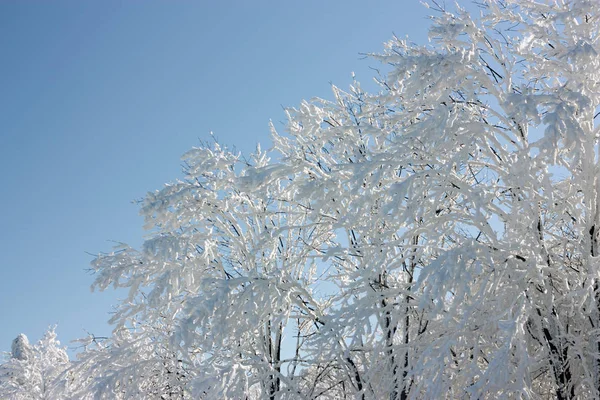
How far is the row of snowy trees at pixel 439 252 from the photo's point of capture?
6730mm

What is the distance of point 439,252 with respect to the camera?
8.89 metres

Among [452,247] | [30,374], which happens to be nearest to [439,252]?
[452,247]

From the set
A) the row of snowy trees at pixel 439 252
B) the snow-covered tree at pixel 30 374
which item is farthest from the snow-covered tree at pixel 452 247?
the snow-covered tree at pixel 30 374

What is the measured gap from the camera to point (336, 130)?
383 inches

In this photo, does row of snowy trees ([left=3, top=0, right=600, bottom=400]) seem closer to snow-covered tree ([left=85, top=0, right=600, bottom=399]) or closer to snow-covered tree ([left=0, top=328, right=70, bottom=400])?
snow-covered tree ([left=85, top=0, right=600, bottom=399])

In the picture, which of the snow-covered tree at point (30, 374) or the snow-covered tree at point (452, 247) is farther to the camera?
the snow-covered tree at point (30, 374)

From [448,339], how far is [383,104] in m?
4.11

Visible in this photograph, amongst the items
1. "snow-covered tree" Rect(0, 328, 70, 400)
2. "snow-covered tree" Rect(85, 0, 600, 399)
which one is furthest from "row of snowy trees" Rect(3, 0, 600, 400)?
"snow-covered tree" Rect(0, 328, 70, 400)

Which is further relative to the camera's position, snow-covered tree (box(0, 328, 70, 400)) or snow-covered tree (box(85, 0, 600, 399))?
snow-covered tree (box(0, 328, 70, 400))

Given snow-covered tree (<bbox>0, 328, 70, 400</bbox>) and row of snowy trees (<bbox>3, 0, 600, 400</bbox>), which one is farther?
snow-covered tree (<bbox>0, 328, 70, 400</bbox>)

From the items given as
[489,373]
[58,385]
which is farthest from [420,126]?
[58,385]

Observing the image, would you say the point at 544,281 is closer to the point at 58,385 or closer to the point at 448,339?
the point at 448,339

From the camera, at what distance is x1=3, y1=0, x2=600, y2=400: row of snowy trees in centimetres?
673

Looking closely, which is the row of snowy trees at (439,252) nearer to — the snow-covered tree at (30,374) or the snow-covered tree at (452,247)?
the snow-covered tree at (452,247)
